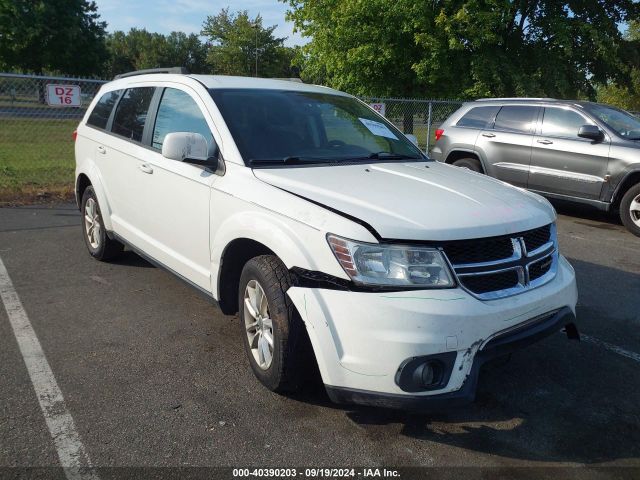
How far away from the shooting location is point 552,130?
8.63 metres

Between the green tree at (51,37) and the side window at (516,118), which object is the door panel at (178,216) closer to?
the side window at (516,118)

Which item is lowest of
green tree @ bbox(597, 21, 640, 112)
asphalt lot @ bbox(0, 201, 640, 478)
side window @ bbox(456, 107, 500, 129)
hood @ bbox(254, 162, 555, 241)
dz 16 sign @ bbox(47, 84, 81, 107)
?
asphalt lot @ bbox(0, 201, 640, 478)

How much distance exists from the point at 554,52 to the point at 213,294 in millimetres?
18538

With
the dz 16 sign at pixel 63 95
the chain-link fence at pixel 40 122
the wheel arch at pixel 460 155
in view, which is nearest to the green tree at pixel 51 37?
the chain-link fence at pixel 40 122

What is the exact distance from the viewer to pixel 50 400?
3117 millimetres

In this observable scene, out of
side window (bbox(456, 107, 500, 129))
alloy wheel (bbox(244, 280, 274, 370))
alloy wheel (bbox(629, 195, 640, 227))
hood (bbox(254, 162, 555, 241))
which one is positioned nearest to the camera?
hood (bbox(254, 162, 555, 241))

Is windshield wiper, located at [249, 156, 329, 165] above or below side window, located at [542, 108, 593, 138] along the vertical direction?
below

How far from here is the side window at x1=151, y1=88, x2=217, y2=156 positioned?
382 centimetres

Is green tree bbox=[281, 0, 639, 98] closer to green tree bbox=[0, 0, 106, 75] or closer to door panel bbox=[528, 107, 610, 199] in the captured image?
door panel bbox=[528, 107, 610, 199]

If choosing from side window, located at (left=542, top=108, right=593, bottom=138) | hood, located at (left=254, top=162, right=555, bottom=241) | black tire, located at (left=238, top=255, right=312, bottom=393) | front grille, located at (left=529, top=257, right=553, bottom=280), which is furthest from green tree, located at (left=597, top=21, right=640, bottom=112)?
black tire, located at (left=238, top=255, right=312, bottom=393)

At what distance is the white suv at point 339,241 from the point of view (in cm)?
259

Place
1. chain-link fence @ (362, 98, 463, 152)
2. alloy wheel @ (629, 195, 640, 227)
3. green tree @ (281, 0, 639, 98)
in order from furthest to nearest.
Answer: green tree @ (281, 0, 639, 98)
chain-link fence @ (362, 98, 463, 152)
alloy wheel @ (629, 195, 640, 227)

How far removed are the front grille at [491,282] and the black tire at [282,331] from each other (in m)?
0.87

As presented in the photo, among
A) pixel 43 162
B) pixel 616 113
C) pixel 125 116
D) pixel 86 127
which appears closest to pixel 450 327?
pixel 125 116
